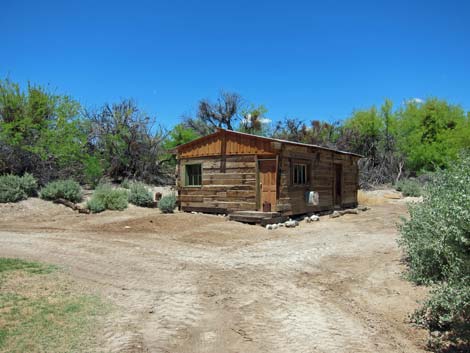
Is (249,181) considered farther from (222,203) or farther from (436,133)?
(436,133)

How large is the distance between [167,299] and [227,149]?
9939 millimetres

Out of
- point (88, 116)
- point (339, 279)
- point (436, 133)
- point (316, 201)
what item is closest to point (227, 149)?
point (316, 201)

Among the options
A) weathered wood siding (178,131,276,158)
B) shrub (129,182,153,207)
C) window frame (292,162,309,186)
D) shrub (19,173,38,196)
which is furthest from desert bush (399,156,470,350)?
shrub (19,173,38,196)

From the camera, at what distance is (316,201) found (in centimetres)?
1546

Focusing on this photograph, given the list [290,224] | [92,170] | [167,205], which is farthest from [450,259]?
[92,170]

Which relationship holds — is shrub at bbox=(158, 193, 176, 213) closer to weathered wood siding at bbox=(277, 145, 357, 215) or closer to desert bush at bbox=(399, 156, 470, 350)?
weathered wood siding at bbox=(277, 145, 357, 215)

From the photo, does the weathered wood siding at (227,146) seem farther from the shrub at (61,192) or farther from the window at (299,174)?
the shrub at (61,192)

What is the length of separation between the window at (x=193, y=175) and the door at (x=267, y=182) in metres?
2.97

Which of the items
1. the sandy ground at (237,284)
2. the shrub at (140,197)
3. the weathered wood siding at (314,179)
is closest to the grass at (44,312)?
the sandy ground at (237,284)

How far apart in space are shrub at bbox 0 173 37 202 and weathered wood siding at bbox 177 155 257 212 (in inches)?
245

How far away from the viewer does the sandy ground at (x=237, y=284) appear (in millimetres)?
4332

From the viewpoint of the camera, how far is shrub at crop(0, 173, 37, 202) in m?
15.4

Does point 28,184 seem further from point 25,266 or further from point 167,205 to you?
point 25,266

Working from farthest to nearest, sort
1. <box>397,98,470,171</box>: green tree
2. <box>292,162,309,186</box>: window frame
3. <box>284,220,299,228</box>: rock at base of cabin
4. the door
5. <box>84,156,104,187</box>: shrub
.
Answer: <box>397,98,470,171</box>: green tree < <box>84,156,104,187</box>: shrub < <box>292,162,309,186</box>: window frame < the door < <box>284,220,299,228</box>: rock at base of cabin
